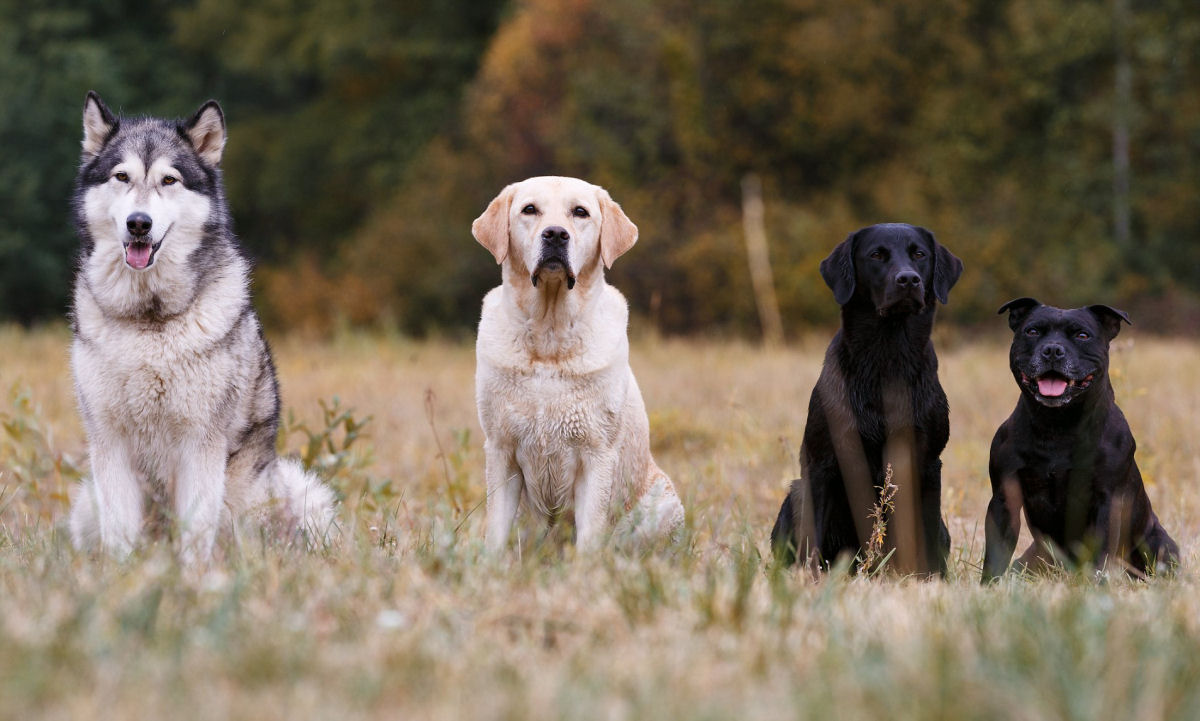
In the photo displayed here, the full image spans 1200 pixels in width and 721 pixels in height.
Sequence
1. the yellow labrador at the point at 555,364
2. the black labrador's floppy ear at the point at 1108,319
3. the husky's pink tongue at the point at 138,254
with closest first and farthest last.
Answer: the husky's pink tongue at the point at 138,254 → the yellow labrador at the point at 555,364 → the black labrador's floppy ear at the point at 1108,319

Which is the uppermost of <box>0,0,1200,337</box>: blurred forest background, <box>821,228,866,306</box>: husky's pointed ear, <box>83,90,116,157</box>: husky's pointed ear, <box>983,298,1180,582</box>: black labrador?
<box>0,0,1200,337</box>: blurred forest background

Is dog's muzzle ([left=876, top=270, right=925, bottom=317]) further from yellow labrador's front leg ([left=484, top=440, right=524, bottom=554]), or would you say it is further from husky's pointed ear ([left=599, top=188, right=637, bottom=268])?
yellow labrador's front leg ([left=484, top=440, right=524, bottom=554])

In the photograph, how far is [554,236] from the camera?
4660 mm

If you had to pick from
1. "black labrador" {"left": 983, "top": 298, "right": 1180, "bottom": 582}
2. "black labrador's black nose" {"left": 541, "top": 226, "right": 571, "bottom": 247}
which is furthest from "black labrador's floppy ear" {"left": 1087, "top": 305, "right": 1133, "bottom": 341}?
"black labrador's black nose" {"left": 541, "top": 226, "right": 571, "bottom": 247}

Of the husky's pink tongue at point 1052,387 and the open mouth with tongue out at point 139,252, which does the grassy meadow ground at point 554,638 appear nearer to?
the husky's pink tongue at point 1052,387

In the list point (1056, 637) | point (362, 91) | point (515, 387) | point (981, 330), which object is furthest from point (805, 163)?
point (1056, 637)

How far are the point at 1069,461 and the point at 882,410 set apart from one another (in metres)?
0.76

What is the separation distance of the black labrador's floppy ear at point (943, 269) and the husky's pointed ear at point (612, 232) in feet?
3.88

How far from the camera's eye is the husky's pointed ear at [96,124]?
4578 millimetres

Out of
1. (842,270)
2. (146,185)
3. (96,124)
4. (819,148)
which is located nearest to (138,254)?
(146,185)

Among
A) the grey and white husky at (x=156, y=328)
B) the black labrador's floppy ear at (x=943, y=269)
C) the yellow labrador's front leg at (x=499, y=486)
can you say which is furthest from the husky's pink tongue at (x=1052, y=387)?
the grey and white husky at (x=156, y=328)

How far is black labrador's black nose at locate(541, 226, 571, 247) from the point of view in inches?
183

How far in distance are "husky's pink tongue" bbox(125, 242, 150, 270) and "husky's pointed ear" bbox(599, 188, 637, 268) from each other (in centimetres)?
174

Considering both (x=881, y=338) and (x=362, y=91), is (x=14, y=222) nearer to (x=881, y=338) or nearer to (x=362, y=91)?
(x=362, y=91)
